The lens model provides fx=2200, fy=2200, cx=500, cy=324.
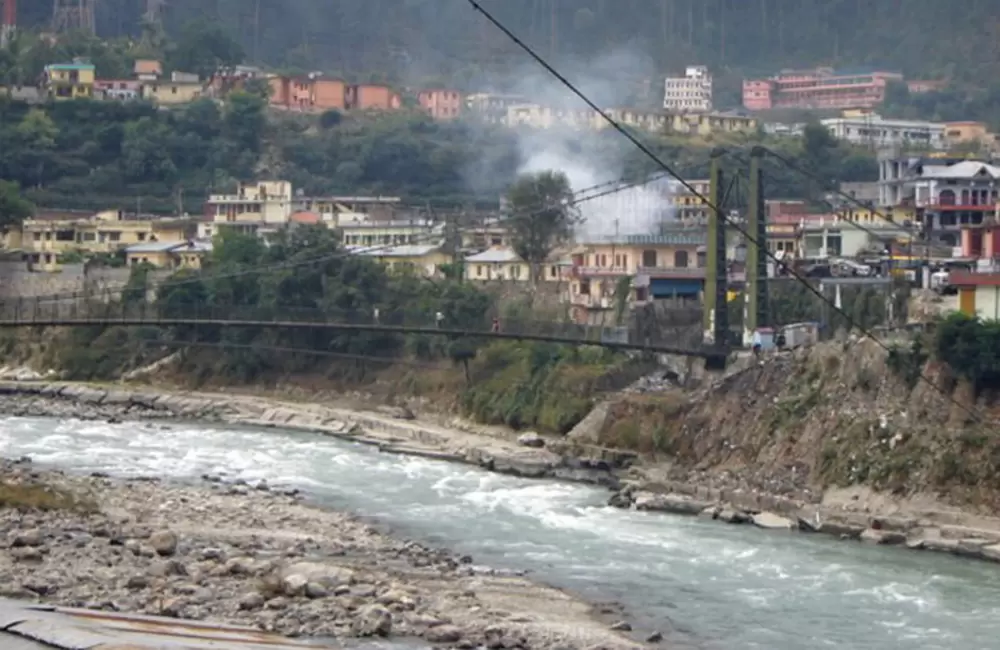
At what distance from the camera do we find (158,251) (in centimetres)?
3453

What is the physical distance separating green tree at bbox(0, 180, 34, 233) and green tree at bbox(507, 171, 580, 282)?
25.8 ft

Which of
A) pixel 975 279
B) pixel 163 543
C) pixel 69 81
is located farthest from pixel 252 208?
pixel 163 543

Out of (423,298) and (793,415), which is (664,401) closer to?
(793,415)

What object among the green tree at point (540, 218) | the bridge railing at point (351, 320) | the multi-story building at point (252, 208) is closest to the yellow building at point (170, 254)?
the multi-story building at point (252, 208)

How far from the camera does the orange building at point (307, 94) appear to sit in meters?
47.3

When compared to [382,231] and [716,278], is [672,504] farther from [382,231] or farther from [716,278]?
[382,231]

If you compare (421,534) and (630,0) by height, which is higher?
(630,0)

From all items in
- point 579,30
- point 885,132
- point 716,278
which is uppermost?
point 579,30

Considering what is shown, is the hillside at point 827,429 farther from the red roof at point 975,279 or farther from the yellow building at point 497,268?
the yellow building at point 497,268

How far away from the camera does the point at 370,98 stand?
4853 centimetres

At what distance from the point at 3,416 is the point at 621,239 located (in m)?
8.72

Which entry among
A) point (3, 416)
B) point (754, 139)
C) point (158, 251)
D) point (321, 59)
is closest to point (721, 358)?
point (3, 416)

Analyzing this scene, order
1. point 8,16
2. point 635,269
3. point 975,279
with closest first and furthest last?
1. point 975,279
2. point 635,269
3. point 8,16

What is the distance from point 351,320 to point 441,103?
23255mm
